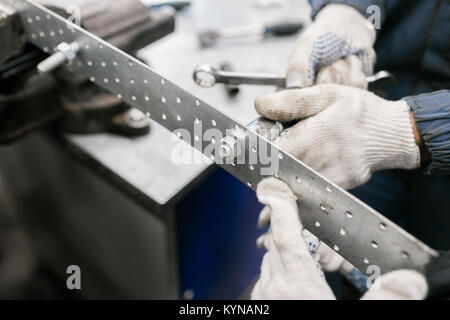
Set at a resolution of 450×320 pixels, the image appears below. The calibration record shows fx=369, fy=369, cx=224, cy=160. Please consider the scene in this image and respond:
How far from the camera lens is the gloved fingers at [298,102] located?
558 mm

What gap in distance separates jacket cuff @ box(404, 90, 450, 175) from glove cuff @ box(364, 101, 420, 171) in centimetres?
2

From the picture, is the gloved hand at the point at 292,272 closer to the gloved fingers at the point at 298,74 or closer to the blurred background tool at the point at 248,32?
the gloved fingers at the point at 298,74

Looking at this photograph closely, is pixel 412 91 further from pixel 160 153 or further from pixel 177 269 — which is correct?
pixel 177 269

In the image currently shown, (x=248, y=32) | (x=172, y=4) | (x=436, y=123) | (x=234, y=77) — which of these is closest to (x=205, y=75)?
Answer: (x=234, y=77)

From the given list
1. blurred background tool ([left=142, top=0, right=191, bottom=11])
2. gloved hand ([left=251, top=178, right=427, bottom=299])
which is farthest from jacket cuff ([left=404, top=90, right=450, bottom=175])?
blurred background tool ([left=142, top=0, right=191, bottom=11])

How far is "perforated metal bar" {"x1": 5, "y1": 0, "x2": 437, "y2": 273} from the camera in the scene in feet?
1.41

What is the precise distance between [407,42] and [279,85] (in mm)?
353

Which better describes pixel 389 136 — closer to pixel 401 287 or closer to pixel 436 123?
pixel 436 123

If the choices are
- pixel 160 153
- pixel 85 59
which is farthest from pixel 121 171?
pixel 85 59

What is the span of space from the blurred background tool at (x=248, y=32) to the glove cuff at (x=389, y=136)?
0.73 metres

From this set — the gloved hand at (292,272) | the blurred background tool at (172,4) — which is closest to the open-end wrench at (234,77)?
the gloved hand at (292,272)

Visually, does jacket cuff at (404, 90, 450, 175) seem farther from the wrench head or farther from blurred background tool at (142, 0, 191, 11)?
blurred background tool at (142, 0, 191, 11)

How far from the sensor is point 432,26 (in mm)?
797

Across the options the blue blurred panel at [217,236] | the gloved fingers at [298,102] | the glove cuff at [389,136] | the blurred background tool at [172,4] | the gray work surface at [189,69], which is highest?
the gloved fingers at [298,102]
